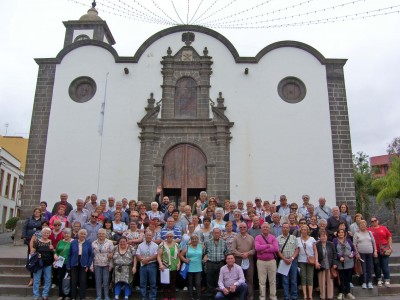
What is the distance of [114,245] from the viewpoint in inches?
305

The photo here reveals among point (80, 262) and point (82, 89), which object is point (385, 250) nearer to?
point (80, 262)

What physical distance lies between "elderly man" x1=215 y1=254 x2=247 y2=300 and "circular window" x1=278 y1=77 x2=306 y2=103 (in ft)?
26.7

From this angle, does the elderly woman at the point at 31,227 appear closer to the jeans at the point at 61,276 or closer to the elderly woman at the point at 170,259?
the jeans at the point at 61,276

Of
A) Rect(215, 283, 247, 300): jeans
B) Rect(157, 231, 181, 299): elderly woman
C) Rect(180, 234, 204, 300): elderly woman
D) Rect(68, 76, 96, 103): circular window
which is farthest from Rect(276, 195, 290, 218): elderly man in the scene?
Rect(68, 76, 96, 103): circular window

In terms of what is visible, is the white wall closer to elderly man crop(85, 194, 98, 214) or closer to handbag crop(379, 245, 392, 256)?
elderly man crop(85, 194, 98, 214)

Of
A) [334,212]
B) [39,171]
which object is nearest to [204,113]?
[39,171]

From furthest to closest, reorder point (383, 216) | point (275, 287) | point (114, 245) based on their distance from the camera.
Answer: point (383, 216), point (114, 245), point (275, 287)

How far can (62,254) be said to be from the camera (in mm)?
7496

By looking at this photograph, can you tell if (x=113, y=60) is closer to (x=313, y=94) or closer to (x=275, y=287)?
(x=313, y=94)

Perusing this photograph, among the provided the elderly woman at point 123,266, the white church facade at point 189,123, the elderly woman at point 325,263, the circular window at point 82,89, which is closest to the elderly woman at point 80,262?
the elderly woman at point 123,266

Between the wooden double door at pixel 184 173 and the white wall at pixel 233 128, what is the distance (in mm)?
983

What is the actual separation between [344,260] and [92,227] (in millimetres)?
4690

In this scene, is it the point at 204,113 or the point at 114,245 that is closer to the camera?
the point at 114,245

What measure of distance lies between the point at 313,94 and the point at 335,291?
765 cm
